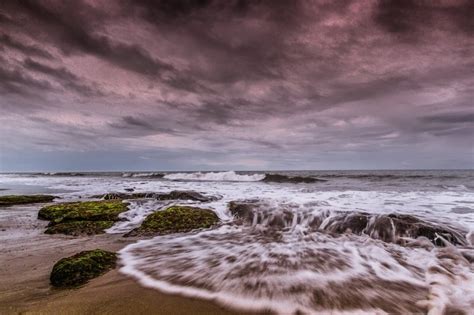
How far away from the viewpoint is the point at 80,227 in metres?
6.48

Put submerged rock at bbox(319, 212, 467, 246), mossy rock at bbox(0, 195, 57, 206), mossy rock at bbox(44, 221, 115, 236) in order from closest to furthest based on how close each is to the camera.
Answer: submerged rock at bbox(319, 212, 467, 246), mossy rock at bbox(44, 221, 115, 236), mossy rock at bbox(0, 195, 57, 206)

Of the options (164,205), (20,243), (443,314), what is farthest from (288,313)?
(164,205)

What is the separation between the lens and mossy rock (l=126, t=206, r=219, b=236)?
6.30 meters

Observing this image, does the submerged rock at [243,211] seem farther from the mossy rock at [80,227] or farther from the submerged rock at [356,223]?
the mossy rock at [80,227]

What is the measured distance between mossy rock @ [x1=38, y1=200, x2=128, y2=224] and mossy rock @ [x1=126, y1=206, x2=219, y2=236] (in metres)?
1.41

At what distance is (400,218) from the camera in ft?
21.0

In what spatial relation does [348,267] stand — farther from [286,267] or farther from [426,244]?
[426,244]

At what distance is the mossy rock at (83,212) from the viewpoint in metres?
7.09

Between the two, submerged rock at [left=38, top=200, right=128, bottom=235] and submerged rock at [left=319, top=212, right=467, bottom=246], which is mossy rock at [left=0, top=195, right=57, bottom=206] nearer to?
submerged rock at [left=38, top=200, right=128, bottom=235]

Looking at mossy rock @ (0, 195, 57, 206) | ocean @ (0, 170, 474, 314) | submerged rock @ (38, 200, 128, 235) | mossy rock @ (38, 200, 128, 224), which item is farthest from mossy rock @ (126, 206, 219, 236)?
mossy rock @ (0, 195, 57, 206)

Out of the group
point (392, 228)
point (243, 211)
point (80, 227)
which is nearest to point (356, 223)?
point (392, 228)

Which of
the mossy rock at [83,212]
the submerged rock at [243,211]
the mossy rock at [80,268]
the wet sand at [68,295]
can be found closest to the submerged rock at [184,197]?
the submerged rock at [243,211]

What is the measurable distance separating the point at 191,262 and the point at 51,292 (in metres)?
1.87

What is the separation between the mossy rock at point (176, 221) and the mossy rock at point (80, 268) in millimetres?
2148
